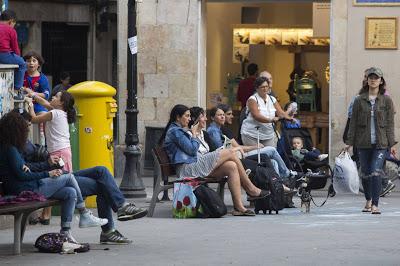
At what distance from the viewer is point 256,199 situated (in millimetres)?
15938

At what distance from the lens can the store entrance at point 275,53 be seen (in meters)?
23.2

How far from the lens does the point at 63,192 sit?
40.1ft

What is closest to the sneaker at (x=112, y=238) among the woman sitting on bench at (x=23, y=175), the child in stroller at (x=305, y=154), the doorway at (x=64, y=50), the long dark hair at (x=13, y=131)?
the woman sitting on bench at (x=23, y=175)

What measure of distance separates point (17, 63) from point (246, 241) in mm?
3818

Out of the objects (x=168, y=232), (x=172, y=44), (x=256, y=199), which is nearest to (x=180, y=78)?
(x=172, y=44)

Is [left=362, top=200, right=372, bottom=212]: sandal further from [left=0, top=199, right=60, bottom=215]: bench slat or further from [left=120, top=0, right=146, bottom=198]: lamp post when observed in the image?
[left=0, top=199, right=60, bottom=215]: bench slat

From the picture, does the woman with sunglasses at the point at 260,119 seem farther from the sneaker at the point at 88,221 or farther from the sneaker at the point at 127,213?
the sneaker at the point at 88,221

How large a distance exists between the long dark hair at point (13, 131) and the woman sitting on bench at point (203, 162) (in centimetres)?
392

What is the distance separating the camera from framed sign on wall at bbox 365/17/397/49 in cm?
2145

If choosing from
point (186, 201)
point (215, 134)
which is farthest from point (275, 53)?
point (186, 201)

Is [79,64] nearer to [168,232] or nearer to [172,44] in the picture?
[172,44]

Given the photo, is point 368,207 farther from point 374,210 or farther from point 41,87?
point 41,87

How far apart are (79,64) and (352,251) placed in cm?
1909

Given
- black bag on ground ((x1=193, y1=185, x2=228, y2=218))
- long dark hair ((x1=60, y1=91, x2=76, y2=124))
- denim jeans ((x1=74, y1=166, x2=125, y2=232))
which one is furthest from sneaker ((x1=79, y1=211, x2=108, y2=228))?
black bag on ground ((x1=193, y1=185, x2=228, y2=218))
